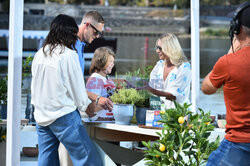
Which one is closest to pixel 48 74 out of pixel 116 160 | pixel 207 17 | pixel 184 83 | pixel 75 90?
pixel 75 90

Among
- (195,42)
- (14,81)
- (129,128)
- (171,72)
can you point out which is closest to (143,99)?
(129,128)

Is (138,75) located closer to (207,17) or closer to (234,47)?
(234,47)

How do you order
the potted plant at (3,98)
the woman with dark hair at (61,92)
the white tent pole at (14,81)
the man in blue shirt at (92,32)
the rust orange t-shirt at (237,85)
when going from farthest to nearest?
the potted plant at (3,98)
the man in blue shirt at (92,32)
the white tent pole at (14,81)
the woman with dark hair at (61,92)
the rust orange t-shirt at (237,85)

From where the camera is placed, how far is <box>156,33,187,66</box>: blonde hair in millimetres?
3824

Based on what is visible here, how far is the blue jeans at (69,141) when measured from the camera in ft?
10.5

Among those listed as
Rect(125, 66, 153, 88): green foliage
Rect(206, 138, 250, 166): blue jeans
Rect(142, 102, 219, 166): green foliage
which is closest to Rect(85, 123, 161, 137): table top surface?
Rect(125, 66, 153, 88): green foliage

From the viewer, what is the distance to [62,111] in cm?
316

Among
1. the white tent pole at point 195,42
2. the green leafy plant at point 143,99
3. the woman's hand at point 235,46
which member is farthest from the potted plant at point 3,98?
the woman's hand at point 235,46

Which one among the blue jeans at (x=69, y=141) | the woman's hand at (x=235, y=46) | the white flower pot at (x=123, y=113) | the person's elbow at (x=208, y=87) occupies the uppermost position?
the woman's hand at (x=235, y=46)

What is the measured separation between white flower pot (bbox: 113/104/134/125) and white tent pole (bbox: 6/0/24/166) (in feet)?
2.31

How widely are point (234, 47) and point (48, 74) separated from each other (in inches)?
49.3

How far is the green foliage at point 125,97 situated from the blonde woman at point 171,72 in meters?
0.16

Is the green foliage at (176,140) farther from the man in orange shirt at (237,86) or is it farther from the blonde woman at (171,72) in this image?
the blonde woman at (171,72)

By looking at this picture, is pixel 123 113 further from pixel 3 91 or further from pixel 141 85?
pixel 3 91
